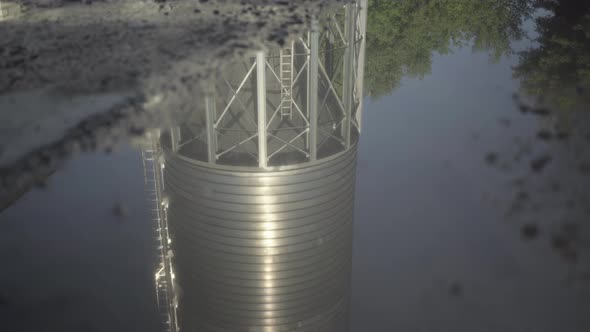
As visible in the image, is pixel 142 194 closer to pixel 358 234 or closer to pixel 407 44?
pixel 358 234

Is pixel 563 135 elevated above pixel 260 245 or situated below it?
above

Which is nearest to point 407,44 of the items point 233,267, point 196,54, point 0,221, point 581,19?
point 581,19

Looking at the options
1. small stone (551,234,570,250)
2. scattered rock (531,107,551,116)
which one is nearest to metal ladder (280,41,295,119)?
small stone (551,234,570,250)

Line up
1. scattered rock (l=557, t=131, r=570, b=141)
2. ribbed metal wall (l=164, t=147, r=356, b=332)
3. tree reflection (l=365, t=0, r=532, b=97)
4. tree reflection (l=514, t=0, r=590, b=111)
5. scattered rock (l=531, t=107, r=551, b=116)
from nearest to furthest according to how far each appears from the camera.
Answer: ribbed metal wall (l=164, t=147, r=356, b=332) → scattered rock (l=557, t=131, r=570, b=141) → scattered rock (l=531, t=107, r=551, b=116) → tree reflection (l=514, t=0, r=590, b=111) → tree reflection (l=365, t=0, r=532, b=97)

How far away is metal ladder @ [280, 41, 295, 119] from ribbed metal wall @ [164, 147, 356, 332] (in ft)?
8.14

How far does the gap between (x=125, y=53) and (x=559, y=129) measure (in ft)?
37.4

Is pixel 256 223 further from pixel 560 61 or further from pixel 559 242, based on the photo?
pixel 560 61

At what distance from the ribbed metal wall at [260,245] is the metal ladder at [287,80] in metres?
2.48

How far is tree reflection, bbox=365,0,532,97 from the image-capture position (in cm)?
2459

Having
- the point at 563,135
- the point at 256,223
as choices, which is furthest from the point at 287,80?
the point at 563,135

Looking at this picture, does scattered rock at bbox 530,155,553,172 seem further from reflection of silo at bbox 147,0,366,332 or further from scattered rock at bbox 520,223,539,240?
reflection of silo at bbox 147,0,366,332

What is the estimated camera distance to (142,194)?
33.6 ft

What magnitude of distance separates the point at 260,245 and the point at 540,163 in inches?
261

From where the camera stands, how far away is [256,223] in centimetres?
960
